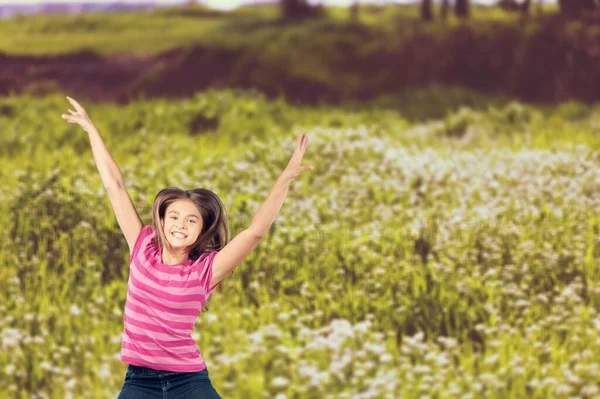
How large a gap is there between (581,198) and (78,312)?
377 cm

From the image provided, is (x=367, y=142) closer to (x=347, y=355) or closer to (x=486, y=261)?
(x=486, y=261)

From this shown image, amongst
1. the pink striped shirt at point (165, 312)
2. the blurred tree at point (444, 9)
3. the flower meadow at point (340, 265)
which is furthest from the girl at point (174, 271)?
the blurred tree at point (444, 9)

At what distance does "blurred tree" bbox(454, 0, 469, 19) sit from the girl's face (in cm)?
870

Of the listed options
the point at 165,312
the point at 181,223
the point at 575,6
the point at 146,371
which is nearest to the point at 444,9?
the point at 575,6

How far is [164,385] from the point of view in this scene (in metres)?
3.06

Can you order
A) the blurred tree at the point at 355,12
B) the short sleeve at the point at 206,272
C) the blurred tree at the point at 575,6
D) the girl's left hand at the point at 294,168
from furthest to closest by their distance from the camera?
the blurred tree at the point at 355,12 < the blurred tree at the point at 575,6 < the short sleeve at the point at 206,272 < the girl's left hand at the point at 294,168

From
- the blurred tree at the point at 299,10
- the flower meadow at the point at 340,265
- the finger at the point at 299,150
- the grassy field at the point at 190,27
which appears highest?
the blurred tree at the point at 299,10

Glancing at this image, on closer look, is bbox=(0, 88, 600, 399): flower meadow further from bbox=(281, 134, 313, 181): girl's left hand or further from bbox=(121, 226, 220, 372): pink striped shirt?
bbox=(281, 134, 313, 181): girl's left hand

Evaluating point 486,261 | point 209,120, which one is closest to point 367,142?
point 209,120

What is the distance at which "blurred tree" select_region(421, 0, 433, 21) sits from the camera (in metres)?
11.3

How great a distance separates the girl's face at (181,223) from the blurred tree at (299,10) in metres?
8.37

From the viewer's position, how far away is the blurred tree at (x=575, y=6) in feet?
33.0

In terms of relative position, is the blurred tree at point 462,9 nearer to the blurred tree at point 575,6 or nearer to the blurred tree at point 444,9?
the blurred tree at point 444,9

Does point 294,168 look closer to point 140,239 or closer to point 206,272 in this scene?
point 206,272
